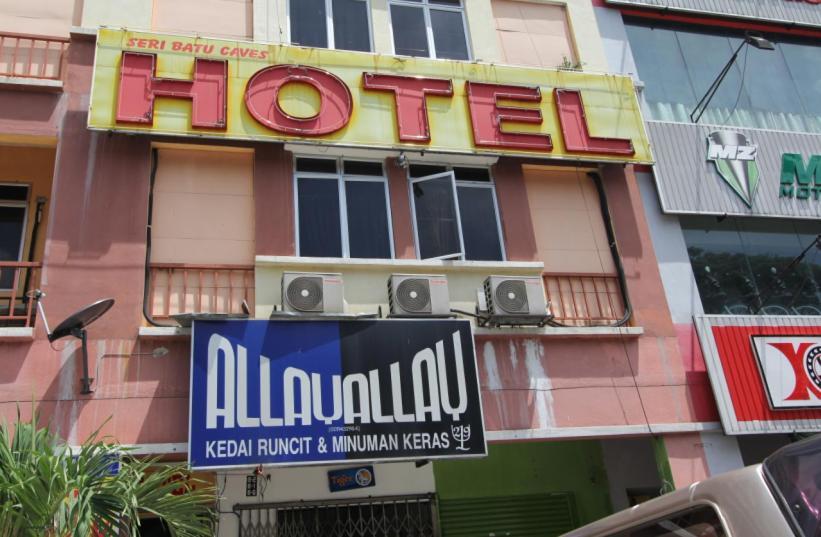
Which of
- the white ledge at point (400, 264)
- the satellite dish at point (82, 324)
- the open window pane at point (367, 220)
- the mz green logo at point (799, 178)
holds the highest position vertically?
the mz green logo at point (799, 178)

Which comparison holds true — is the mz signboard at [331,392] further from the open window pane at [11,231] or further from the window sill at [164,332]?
the open window pane at [11,231]

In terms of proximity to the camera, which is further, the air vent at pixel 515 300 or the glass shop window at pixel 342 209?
the glass shop window at pixel 342 209

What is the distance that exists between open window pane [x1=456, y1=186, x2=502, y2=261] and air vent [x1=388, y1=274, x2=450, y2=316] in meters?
0.93

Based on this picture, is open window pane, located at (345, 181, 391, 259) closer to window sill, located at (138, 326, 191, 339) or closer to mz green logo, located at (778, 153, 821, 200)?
window sill, located at (138, 326, 191, 339)

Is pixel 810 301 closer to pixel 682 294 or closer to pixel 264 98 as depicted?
pixel 682 294

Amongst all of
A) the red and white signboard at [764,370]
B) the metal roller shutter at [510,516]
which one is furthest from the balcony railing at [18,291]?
the red and white signboard at [764,370]

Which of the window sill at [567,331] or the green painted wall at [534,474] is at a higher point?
the window sill at [567,331]

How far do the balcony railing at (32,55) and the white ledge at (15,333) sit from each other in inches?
128

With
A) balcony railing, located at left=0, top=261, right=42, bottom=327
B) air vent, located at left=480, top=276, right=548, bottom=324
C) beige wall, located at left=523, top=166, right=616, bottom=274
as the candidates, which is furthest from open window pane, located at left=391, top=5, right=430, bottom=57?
balcony railing, located at left=0, top=261, right=42, bottom=327

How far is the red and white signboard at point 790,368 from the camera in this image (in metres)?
8.69

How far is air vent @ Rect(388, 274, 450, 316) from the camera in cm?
811

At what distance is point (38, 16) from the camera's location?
8.95 meters

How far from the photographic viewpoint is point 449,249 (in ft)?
29.2

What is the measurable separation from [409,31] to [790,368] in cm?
701
